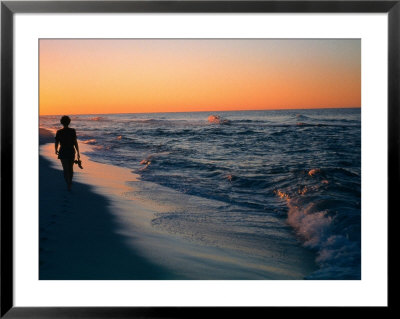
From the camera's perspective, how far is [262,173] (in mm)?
5008

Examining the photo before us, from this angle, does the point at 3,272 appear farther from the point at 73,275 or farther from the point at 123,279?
the point at 123,279

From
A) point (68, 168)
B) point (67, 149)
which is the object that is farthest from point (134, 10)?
point (68, 168)

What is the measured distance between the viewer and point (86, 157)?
6.59 metres

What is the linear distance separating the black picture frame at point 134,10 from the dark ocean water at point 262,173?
300mm

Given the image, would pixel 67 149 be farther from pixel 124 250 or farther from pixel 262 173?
pixel 262 173

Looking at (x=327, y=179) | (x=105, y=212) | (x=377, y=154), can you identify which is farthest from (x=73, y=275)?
(x=327, y=179)

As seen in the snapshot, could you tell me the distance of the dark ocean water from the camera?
3402mm

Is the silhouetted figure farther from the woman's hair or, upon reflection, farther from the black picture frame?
the black picture frame

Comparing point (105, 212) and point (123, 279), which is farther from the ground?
point (105, 212)

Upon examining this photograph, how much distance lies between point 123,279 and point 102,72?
2.09 m

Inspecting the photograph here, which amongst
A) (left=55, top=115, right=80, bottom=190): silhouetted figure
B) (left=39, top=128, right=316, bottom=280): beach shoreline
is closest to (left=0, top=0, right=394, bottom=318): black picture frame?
(left=39, top=128, right=316, bottom=280): beach shoreline

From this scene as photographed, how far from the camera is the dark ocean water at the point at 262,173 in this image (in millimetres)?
3402

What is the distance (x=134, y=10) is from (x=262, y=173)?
2.87m

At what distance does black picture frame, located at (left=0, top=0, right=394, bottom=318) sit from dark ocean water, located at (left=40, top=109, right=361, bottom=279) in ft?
0.98
